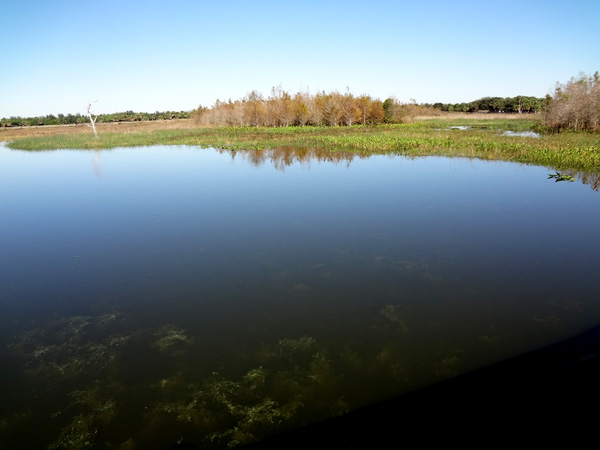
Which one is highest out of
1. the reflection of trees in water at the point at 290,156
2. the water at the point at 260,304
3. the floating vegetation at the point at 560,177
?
the reflection of trees in water at the point at 290,156

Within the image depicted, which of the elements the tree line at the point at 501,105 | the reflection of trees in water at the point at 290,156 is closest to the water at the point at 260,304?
the reflection of trees in water at the point at 290,156

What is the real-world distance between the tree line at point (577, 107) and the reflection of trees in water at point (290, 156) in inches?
1283

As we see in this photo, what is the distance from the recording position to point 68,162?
89.7 ft

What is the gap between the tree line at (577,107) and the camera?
127ft

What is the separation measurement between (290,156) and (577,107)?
1491 inches

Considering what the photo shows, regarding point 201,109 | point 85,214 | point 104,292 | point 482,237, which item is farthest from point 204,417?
point 201,109

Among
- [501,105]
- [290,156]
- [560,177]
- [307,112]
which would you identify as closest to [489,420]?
[560,177]

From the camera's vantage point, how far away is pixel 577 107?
39812 millimetres

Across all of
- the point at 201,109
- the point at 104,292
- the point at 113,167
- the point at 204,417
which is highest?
the point at 201,109

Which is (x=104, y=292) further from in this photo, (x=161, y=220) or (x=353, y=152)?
(x=353, y=152)

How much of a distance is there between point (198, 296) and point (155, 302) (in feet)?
2.90

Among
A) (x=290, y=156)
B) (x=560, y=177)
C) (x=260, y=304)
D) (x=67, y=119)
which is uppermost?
(x=67, y=119)

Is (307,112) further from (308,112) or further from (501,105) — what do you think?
(501,105)

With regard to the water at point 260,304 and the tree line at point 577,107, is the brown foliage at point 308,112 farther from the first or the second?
the water at point 260,304
